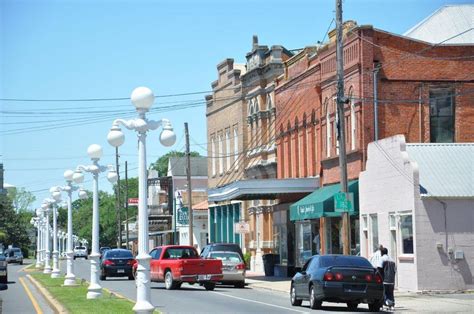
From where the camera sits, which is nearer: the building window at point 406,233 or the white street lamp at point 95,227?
the white street lamp at point 95,227

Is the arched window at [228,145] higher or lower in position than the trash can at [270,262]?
higher

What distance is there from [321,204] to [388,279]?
12.5m

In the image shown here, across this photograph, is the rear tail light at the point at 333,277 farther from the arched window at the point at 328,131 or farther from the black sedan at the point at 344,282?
the arched window at the point at 328,131

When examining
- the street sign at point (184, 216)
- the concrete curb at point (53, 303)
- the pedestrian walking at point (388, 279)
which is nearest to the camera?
the concrete curb at point (53, 303)

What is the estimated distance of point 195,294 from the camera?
34719mm

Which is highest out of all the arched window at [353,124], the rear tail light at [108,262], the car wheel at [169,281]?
the arched window at [353,124]

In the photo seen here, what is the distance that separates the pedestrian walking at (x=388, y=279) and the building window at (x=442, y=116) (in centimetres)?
1249

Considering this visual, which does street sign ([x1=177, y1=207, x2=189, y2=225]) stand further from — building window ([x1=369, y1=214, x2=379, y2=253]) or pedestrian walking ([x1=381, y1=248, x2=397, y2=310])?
pedestrian walking ([x1=381, y1=248, x2=397, y2=310])

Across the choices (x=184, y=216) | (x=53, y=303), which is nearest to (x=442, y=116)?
(x=53, y=303)

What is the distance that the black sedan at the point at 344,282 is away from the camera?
25.8 meters

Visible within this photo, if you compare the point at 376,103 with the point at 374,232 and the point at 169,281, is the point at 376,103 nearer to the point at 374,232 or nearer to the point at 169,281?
the point at 374,232

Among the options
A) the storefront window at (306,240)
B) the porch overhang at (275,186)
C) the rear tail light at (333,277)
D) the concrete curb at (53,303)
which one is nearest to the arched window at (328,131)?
the porch overhang at (275,186)

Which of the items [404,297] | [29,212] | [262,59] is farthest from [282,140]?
[29,212]

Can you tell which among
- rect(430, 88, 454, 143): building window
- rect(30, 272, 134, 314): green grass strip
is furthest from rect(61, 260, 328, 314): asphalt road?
rect(430, 88, 454, 143): building window
